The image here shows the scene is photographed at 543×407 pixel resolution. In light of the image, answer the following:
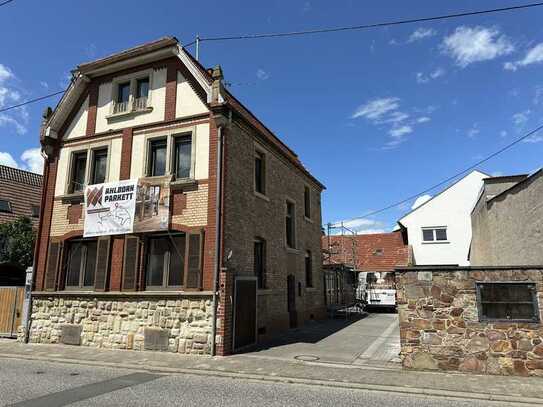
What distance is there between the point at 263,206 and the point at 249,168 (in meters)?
1.75

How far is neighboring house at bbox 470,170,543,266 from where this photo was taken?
34.7ft

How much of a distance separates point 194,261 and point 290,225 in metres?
7.53

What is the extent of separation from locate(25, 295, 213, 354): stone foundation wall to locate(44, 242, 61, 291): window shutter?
1.40 ft

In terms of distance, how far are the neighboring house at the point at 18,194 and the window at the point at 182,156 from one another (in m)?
15.9

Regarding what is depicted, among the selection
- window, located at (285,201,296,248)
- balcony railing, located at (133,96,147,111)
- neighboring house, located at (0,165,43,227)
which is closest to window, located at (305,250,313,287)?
window, located at (285,201,296,248)

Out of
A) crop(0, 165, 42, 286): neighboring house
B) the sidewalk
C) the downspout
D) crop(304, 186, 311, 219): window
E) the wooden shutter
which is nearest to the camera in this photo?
the sidewalk

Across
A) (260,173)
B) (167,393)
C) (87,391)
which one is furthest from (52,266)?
(167,393)

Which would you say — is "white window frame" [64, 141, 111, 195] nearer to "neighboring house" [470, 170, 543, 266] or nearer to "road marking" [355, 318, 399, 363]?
"road marking" [355, 318, 399, 363]

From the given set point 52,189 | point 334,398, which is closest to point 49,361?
point 52,189

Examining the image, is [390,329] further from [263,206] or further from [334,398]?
[334,398]

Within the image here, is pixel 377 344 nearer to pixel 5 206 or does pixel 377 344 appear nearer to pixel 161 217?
pixel 161 217

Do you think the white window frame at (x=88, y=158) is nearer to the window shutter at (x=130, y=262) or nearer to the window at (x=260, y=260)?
the window shutter at (x=130, y=262)

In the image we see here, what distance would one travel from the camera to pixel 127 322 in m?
12.8

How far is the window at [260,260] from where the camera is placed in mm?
14994
